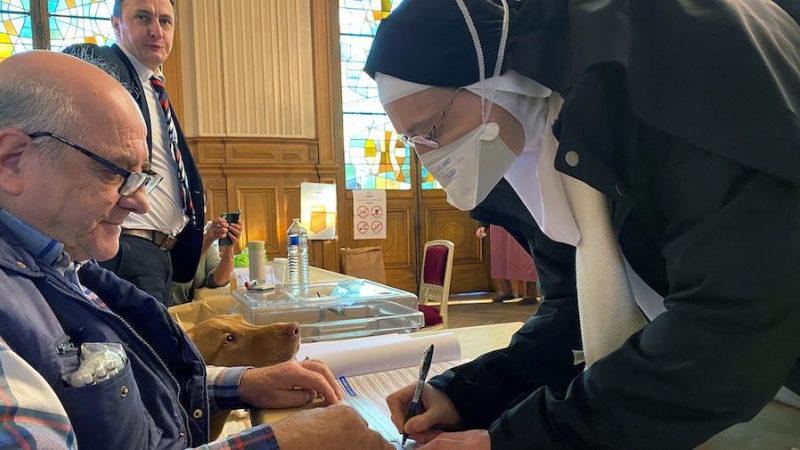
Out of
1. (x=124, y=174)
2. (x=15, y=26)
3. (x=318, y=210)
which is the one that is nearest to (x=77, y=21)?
(x=15, y=26)

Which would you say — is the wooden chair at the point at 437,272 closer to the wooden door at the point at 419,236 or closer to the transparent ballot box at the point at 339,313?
the transparent ballot box at the point at 339,313

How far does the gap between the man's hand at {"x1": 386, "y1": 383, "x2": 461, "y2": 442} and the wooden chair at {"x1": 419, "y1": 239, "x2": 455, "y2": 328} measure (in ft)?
9.28

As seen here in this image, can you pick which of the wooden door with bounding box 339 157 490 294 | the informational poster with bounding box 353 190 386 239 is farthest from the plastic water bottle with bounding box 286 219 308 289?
the wooden door with bounding box 339 157 490 294

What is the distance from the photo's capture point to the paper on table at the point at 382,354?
4.09 feet

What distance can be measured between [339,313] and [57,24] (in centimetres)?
549

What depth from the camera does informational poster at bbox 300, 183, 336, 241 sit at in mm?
6426

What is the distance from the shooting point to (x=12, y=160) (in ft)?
2.75

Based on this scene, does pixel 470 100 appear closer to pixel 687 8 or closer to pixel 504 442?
pixel 687 8

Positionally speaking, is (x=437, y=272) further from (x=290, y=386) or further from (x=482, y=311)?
(x=290, y=386)

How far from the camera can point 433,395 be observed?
0.98 metres

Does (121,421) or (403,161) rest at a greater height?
(403,161)

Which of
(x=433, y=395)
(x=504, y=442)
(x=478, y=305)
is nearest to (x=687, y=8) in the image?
(x=504, y=442)

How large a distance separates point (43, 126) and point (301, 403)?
62cm

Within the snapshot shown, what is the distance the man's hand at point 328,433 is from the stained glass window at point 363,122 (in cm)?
599
